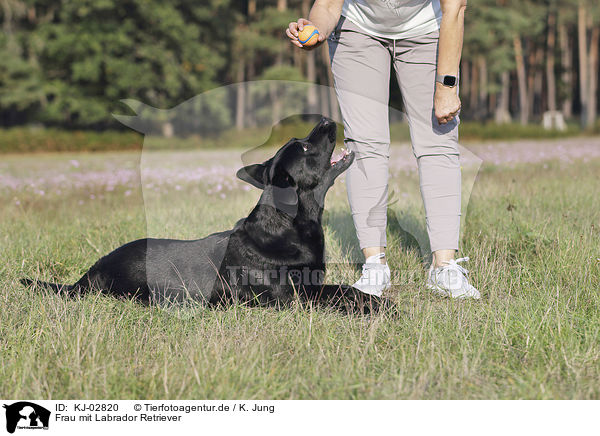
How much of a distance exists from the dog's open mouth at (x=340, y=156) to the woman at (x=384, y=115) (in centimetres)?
6

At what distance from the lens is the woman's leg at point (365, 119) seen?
312 cm

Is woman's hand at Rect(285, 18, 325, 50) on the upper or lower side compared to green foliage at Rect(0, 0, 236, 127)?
lower

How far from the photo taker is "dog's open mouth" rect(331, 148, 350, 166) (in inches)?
120

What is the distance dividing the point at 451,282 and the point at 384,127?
98 centimetres

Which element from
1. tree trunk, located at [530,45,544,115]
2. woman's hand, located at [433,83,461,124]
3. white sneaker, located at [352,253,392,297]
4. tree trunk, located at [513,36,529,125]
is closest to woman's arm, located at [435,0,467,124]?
woman's hand, located at [433,83,461,124]

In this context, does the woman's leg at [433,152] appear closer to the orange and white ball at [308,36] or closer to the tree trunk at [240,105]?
the orange and white ball at [308,36]

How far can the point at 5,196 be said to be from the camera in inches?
259

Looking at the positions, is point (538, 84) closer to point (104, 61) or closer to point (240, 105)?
point (104, 61)

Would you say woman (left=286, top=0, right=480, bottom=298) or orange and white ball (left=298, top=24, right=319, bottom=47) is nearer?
orange and white ball (left=298, top=24, right=319, bottom=47)

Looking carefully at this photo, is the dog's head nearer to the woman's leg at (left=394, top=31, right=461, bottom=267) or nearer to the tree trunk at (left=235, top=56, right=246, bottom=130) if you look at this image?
the tree trunk at (left=235, top=56, right=246, bottom=130)
